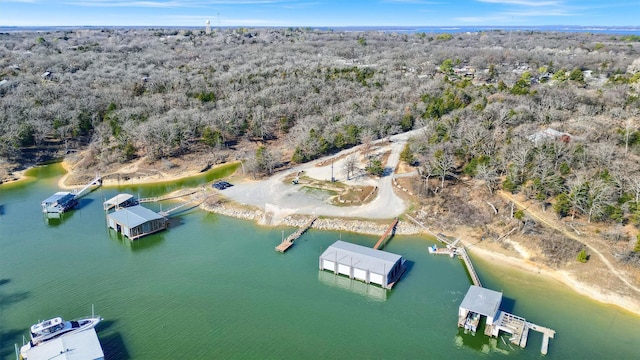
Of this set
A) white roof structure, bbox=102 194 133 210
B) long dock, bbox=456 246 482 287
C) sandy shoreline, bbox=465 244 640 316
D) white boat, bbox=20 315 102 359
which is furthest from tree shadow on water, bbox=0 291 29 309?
sandy shoreline, bbox=465 244 640 316

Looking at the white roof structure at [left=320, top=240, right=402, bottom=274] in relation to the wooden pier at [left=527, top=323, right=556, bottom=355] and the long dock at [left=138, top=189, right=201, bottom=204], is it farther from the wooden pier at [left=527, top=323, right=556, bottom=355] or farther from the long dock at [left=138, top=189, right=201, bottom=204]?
the long dock at [left=138, top=189, right=201, bottom=204]

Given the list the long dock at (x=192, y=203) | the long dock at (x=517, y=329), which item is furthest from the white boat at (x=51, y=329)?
the long dock at (x=517, y=329)

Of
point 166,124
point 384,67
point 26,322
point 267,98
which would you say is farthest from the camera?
point 384,67

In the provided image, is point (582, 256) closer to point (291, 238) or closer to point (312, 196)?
→ point (291, 238)

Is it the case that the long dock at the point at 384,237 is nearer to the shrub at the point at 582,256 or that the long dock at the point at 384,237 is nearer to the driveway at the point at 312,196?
the driveway at the point at 312,196

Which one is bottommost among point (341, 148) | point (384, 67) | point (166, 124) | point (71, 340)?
point (71, 340)

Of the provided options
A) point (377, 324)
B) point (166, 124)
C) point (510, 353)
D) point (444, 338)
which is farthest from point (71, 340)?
point (166, 124)

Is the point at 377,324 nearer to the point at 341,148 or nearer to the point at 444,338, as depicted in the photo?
the point at 444,338
